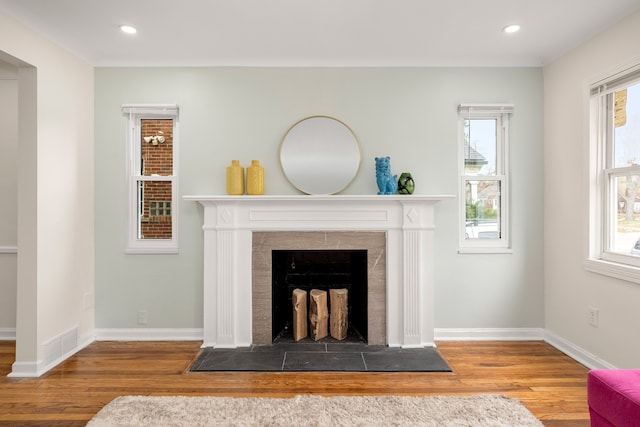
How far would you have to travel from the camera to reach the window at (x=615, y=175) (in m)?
2.63

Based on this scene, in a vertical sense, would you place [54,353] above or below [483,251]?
below

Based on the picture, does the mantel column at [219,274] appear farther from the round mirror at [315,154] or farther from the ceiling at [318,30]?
the ceiling at [318,30]

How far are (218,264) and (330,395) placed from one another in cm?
146

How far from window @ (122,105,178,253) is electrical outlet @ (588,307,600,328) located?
3524 millimetres

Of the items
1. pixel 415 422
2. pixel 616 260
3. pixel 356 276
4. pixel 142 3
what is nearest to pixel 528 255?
pixel 616 260

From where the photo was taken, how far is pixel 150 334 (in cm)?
345

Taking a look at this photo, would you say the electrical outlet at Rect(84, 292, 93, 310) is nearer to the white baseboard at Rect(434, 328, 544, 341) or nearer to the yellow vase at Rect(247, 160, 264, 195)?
the yellow vase at Rect(247, 160, 264, 195)

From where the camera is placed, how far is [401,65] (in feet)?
11.2

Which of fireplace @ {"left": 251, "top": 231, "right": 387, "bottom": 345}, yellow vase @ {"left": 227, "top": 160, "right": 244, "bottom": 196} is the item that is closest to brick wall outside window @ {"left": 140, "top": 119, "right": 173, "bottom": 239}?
yellow vase @ {"left": 227, "top": 160, "right": 244, "bottom": 196}

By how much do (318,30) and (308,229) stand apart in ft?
5.21

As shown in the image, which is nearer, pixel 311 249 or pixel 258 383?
pixel 258 383

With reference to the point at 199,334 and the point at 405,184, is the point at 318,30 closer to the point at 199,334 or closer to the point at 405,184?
the point at 405,184

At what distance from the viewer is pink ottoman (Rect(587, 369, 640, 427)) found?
5.05 ft

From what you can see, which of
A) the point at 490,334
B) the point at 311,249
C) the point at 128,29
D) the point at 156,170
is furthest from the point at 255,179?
the point at 490,334
